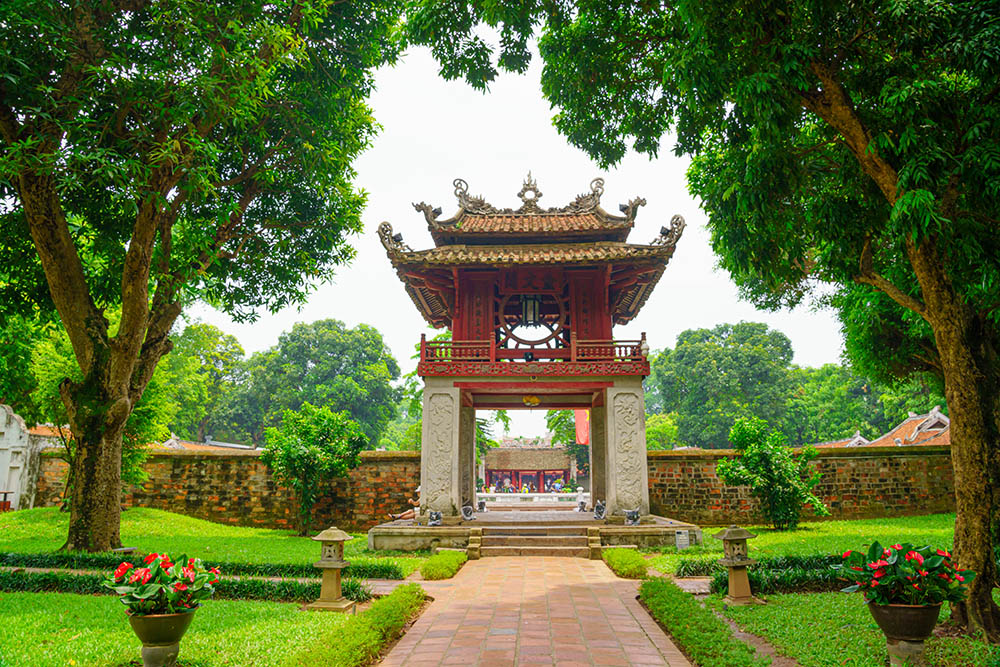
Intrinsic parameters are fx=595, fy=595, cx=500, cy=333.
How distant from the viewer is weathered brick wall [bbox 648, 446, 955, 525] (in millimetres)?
17062

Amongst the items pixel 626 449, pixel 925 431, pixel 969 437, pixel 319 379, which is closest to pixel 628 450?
pixel 626 449

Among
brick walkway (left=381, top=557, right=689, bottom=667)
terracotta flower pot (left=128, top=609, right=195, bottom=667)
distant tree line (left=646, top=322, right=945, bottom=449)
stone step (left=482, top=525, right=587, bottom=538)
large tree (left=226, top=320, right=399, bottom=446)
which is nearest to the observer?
terracotta flower pot (left=128, top=609, right=195, bottom=667)

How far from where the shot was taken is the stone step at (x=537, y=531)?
12836mm

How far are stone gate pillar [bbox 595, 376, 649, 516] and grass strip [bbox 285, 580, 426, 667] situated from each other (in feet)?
24.1

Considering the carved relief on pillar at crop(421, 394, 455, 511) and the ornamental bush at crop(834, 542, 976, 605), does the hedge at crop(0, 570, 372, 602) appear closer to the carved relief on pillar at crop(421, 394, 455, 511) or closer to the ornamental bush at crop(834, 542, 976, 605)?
the carved relief on pillar at crop(421, 394, 455, 511)

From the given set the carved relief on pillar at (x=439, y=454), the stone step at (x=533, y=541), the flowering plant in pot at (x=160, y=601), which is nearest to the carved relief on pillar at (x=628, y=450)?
the stone step at (x=533, y=541)

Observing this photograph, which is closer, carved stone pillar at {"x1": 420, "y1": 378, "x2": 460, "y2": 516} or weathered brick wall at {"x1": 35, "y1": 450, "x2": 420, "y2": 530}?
carved stone pillar at {"x1": 420, "y1": 378, "x2": 460, "y2": 516}

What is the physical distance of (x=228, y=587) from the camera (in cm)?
798

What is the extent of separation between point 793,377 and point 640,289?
30.5 metres

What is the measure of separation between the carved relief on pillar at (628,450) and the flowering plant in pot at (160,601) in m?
10.1

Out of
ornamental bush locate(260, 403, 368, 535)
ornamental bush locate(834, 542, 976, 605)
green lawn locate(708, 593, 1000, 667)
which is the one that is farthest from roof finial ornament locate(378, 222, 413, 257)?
ornamental bush locate(834, 542, 976, 605)

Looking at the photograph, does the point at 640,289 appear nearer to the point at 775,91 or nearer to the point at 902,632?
the point at 775,91

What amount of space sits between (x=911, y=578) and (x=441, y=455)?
9.94 m

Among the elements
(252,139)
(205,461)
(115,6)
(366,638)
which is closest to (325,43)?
(252,139)
